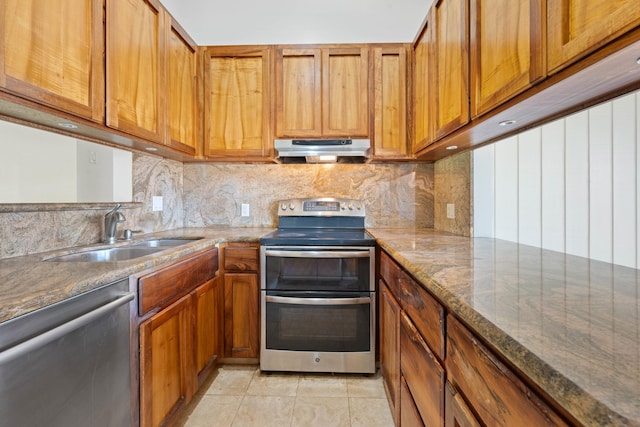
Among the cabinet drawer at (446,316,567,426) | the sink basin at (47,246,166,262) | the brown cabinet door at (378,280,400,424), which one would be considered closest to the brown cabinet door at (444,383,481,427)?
the cabinet drawer at (446,316,567,426)

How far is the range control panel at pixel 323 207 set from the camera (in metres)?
2.45

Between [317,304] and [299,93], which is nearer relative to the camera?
[317,304]

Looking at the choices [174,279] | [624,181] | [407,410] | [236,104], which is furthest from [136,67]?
[624,181]

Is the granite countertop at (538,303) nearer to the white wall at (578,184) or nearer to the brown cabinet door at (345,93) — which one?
the white wall at (578,184)

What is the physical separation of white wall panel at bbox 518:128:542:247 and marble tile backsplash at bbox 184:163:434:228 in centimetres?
92

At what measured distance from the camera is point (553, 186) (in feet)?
4.48

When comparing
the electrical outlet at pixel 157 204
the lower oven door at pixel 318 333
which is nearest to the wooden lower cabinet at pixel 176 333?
the lower oven door at pixel 318 333

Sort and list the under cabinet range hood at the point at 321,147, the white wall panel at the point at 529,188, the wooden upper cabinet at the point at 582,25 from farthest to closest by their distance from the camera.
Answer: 1. the under cabinet range hood at the point at 321,147
2. the white wall panel at the point at 529,188
3. the wooden upper cabinet at the point at 582,25

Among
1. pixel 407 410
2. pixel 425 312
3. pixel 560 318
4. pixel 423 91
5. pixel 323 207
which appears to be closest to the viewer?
pixel 560 318

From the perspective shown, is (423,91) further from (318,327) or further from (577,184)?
(318,327)

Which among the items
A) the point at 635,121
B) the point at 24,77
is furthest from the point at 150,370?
the point at 635,121

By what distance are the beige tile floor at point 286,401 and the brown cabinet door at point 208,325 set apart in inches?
6.2

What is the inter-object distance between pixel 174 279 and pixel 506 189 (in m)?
1.86

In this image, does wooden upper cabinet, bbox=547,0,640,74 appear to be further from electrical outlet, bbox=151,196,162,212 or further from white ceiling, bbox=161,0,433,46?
electrical outlet, bbox=151,196,162,212
